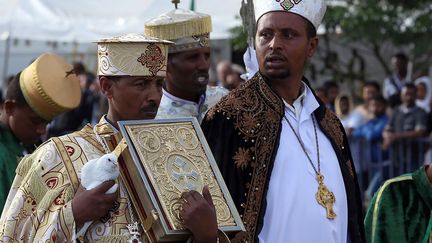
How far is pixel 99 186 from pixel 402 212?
202 centimetres

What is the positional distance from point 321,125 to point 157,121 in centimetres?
119

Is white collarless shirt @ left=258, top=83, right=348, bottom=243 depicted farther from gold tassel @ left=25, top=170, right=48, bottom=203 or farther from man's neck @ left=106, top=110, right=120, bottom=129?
gold tassel @ left=25, top=170, right=48, bottom=203

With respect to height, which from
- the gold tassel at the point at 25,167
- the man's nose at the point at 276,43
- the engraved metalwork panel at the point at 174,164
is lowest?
the gold tassel at the point at 25,167

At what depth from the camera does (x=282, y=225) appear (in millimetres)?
4883

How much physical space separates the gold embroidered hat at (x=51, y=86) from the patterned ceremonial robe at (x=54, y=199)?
0.70 metres

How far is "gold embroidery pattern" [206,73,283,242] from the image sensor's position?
4859 millimetres

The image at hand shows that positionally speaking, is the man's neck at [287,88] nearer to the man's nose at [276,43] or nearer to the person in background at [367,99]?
the man's nose at [276,43]

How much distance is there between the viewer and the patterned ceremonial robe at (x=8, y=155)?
5.71 m

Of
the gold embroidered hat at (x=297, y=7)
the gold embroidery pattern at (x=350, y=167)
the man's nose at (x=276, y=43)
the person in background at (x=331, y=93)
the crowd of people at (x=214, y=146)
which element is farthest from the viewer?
the person in background at (x=331, y=93)

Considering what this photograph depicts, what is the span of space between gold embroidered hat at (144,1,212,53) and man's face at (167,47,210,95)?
40 millimetres

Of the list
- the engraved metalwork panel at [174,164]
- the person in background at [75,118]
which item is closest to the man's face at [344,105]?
the person in background at [75,118]

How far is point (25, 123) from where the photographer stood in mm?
5770

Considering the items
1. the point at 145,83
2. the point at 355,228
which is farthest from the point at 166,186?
the point at 355,228

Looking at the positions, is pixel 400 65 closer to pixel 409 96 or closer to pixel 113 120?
pixel 409 96
